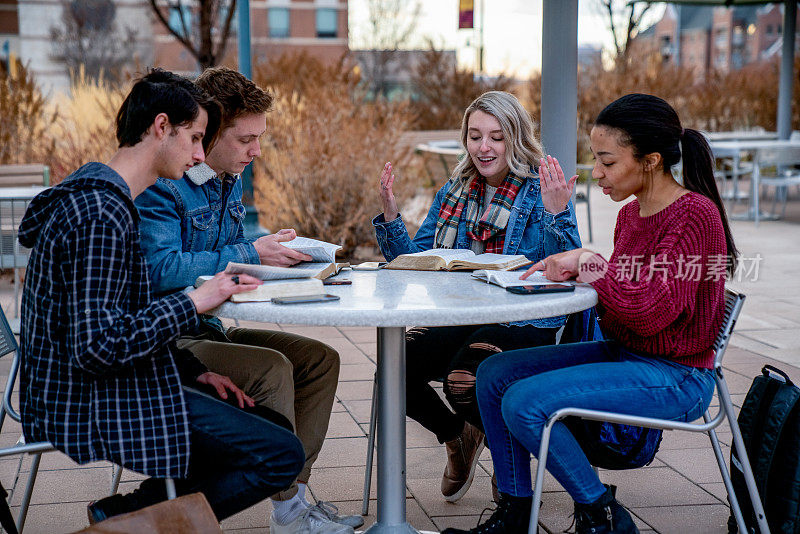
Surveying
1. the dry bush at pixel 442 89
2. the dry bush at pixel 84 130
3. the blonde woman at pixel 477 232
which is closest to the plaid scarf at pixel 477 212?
the blonde woman at pixel 477 232

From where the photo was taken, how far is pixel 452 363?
10.2 feet

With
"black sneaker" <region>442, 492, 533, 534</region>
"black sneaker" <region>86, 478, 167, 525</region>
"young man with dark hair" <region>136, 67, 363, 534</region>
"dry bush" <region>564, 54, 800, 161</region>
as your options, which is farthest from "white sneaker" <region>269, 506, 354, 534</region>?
"dry bush" <region>564, 54, 800, 161</region>

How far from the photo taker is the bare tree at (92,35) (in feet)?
150

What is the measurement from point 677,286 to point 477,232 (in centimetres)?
114

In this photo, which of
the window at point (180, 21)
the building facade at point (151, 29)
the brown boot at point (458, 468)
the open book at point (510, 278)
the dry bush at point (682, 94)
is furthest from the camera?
the building facade at point (151, 29)

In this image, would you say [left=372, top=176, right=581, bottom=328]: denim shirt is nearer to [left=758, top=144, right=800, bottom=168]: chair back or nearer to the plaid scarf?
the plaid scarf

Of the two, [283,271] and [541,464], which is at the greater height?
[283,271]

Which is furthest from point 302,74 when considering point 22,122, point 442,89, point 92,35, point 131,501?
point 92,35

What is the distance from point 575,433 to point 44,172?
17.9 feet

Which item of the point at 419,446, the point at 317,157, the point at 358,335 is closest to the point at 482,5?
the point at 317,157

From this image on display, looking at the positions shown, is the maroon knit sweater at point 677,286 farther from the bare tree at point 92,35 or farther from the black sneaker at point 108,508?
the bare tree at point 92,35

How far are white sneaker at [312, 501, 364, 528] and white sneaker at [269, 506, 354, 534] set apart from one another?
Result: 0.13ft

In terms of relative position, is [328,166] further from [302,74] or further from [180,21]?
[180,21]

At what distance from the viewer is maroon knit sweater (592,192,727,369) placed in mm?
2438
